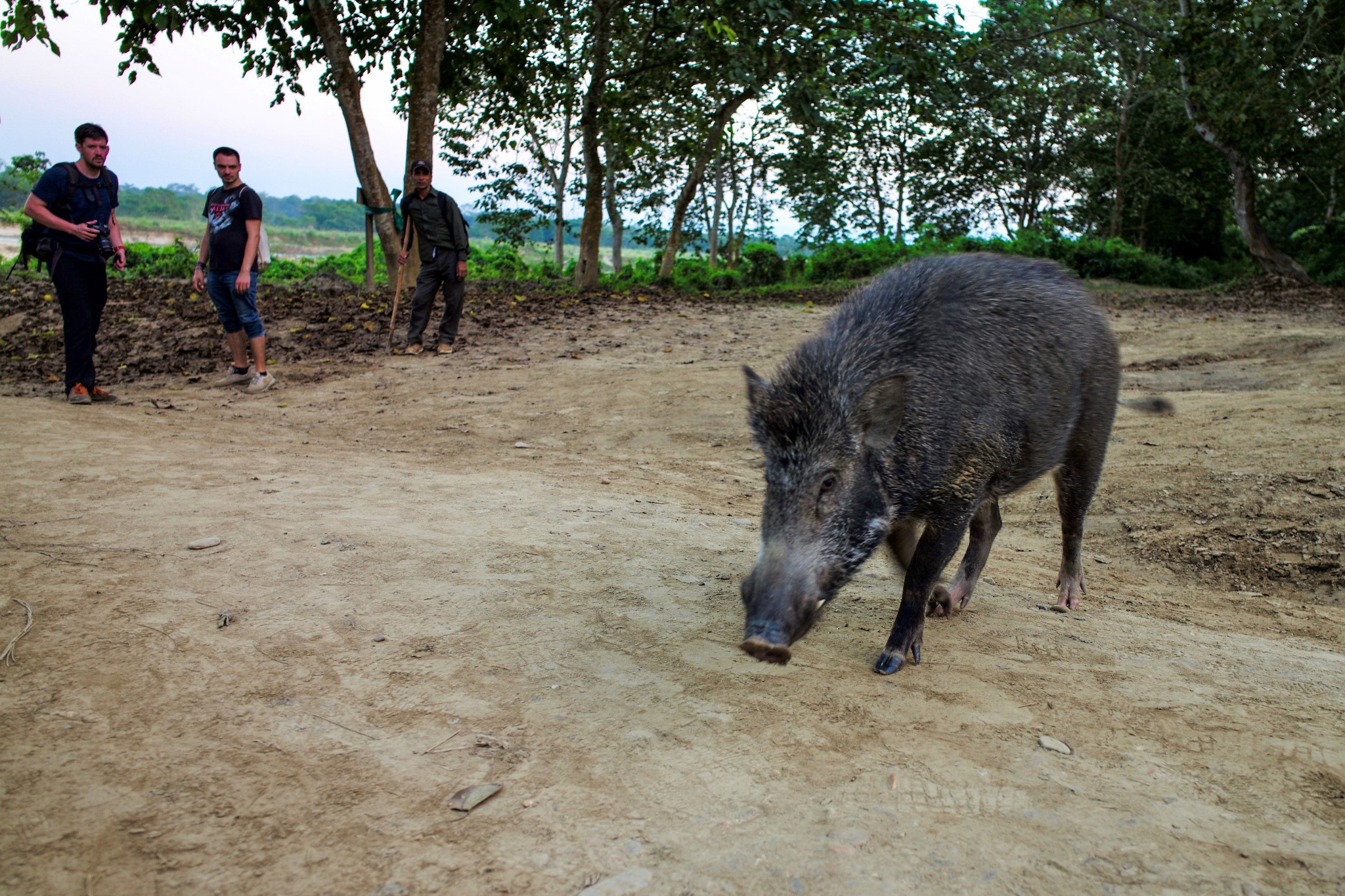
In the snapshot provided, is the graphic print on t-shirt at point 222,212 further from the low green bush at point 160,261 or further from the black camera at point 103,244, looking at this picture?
the low green bush at point 160,261

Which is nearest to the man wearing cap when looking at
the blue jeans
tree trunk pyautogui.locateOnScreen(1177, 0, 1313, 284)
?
the blue jeans

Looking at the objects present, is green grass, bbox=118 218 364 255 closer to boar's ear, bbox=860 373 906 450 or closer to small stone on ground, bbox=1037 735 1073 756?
boar's ear, bbox=860 373 906 450

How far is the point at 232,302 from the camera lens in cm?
886

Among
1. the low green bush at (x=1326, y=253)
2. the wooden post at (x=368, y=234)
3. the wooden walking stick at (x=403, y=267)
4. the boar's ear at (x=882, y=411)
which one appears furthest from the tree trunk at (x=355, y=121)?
the low green bush at (x=1326, y=253)

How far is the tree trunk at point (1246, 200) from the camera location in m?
18.2

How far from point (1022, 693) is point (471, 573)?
7.54 feet

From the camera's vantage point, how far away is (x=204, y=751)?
2609 millimetres

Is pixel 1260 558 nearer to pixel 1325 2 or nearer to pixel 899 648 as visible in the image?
pixel 899 648

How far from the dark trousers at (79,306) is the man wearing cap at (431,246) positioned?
10.7 ft

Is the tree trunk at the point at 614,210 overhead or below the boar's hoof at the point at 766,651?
overhead

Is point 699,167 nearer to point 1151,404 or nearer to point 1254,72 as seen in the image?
point 1254,72

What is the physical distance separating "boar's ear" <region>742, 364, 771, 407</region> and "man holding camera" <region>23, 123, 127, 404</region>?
Result: 20.7ft

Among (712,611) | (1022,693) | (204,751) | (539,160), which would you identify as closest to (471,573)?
(712,611)

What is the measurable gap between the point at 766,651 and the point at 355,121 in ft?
42.3
